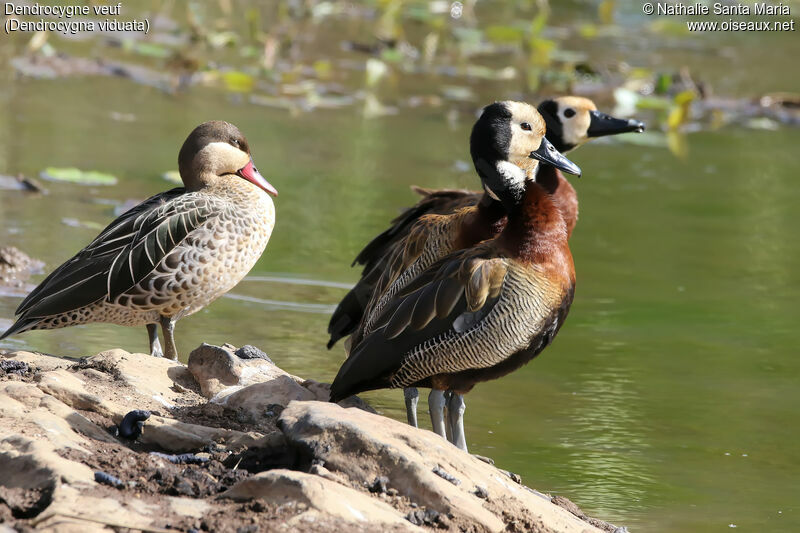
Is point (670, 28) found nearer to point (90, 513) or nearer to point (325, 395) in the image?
point (325, 395)

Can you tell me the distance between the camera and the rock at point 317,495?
3791 mm

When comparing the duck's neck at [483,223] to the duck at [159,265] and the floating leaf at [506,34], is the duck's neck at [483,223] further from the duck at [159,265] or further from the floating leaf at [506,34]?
the floating leaf at [506,34]

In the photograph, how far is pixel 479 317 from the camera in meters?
4.95

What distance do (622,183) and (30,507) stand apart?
293 inches

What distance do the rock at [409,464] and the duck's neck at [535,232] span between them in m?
0.98

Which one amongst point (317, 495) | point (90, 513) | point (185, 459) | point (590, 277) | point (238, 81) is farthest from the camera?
point (238, 81)

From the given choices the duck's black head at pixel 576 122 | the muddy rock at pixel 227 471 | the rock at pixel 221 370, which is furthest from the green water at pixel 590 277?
the duck's black head at pixel 576 122

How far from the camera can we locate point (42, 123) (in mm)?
10312

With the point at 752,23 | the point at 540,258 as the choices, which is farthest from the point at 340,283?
the point at 752,23

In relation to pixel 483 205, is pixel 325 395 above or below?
below

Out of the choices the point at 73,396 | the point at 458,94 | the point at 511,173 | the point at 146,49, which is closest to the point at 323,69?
the point at 458,94

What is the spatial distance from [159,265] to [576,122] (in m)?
2.55

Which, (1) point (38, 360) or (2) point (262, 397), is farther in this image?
(1) point (38, 360)

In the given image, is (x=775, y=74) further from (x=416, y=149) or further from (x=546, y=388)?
(x=546, y=388)
